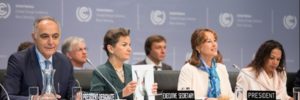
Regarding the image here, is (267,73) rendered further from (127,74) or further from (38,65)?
(38,65)

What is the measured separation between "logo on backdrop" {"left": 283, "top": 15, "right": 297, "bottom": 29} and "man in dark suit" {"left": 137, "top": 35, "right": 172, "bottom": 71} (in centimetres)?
213

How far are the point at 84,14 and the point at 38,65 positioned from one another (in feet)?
9.71

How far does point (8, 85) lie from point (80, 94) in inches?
25.2

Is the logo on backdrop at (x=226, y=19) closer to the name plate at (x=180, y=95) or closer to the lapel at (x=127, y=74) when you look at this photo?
the lapel at (x=127, y=74)

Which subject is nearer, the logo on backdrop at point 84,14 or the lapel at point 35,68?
the lapel at point 35,68

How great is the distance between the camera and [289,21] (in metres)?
8.02

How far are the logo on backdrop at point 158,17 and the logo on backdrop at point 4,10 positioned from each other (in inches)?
67.3

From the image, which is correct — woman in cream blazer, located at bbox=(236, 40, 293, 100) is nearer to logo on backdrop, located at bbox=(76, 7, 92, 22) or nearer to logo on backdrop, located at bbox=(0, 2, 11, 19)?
logo on backdrop, located at bbox=(76, 7, 92, 22)

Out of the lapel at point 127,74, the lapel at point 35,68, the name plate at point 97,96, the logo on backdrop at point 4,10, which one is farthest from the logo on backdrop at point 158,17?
the name plate at point 97,96

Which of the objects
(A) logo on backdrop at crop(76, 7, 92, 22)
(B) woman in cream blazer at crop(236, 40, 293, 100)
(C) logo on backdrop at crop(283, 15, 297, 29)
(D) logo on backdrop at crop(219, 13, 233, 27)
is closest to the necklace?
(B) woman in cream blazer at crop(236, 40, 293, 100)

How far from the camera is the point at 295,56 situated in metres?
8.11

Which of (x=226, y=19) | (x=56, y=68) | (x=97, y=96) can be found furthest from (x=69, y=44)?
(x=97, y=96)

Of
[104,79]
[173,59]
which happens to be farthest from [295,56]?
[104,79]

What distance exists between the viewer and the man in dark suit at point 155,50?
21.3 feet
